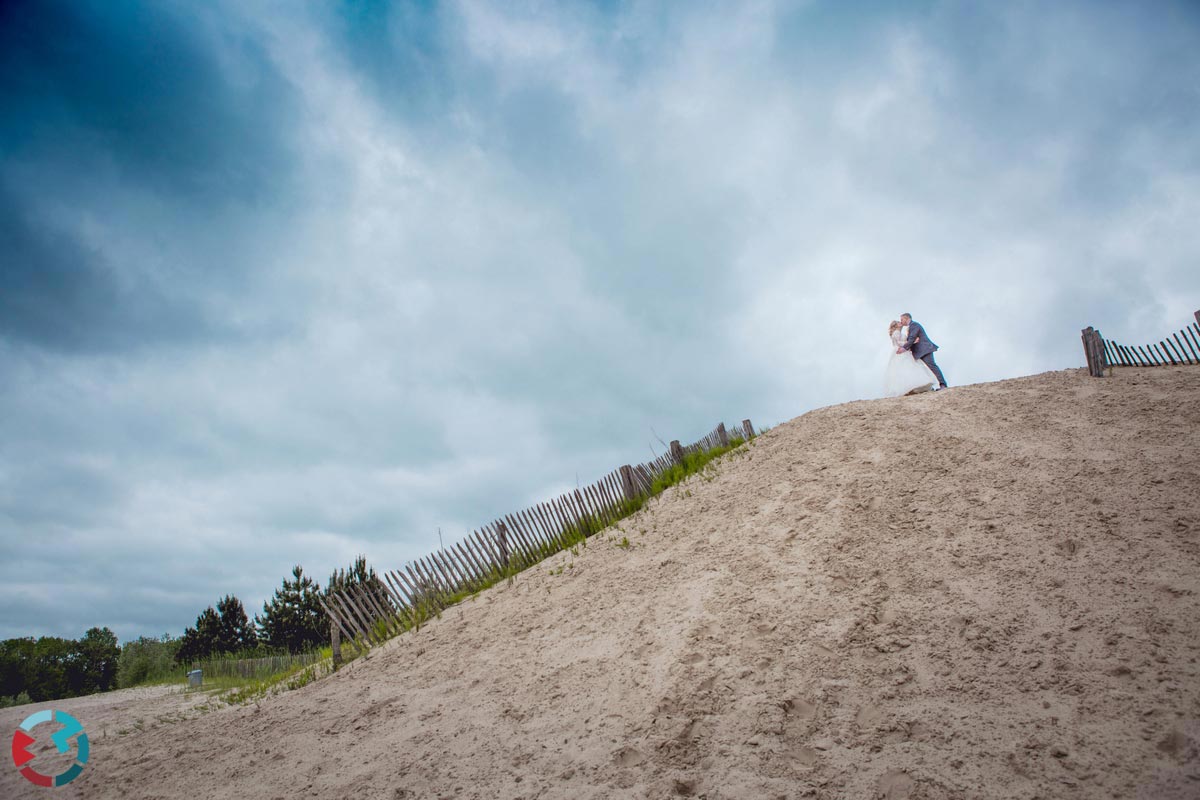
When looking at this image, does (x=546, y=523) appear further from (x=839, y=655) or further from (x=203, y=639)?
(x=203, y=639)

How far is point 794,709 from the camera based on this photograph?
3938 millimetres

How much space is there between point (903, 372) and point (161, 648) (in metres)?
29.7

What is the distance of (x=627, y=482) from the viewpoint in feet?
30.9

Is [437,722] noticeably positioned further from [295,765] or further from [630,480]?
[630,480]

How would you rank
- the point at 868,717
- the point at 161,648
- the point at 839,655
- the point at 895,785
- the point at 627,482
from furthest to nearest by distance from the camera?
the point at 161,648
the point at 627,482
the point at 839,655
the point at 868,717
the point at 895,785

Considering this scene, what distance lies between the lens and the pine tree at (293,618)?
92.7 ft

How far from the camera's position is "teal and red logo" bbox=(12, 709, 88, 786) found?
568cm

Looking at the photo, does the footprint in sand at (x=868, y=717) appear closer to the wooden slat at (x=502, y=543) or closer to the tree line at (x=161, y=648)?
the wooden slat at (x=502, y=543)

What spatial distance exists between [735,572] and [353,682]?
16.3 ft

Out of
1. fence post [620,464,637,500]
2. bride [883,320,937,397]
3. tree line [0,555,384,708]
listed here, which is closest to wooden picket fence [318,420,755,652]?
fence post [620,464,637,500]

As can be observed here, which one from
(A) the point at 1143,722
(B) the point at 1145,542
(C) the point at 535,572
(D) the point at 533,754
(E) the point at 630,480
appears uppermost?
(E) the point at 630,480

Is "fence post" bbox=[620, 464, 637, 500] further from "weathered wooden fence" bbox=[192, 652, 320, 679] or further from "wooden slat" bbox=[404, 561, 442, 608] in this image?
"weathered wooden fence" bbox=[192, 652, 320, 679]

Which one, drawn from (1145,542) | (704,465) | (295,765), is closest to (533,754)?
(295,765)

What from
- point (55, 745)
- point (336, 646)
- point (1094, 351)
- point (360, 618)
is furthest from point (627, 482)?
point (55, 745)
